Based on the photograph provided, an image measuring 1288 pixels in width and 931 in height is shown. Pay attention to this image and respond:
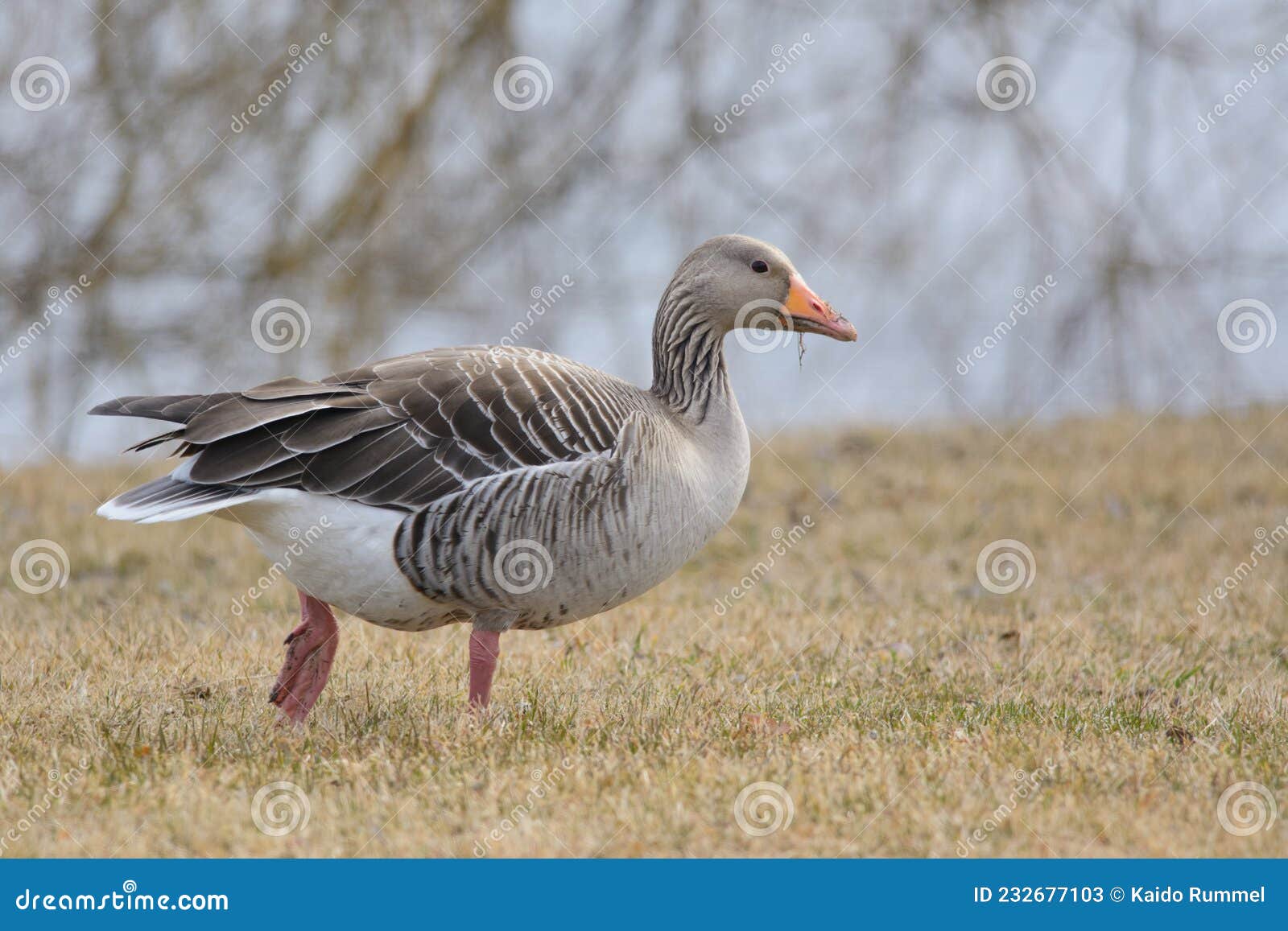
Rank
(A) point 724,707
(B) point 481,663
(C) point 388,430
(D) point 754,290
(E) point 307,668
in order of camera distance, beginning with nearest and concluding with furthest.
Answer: (C) point 388,430, (B) point 481,663, (E) point 307,668, (A) point 724,707, (D) point 754,290

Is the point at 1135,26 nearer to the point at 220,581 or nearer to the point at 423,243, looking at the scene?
the point at 423,243

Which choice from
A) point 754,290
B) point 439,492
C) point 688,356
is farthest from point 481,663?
point 754,290

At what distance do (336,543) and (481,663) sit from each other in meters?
0.74

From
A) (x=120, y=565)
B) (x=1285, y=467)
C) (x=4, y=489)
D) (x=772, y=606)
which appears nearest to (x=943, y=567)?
(x=772, y=606)

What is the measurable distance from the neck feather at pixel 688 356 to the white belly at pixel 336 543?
4.83ft

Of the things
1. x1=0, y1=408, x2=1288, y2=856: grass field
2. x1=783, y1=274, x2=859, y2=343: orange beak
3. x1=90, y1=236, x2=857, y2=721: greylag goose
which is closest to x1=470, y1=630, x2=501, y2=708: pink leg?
x1=90, y1=236, x2=857, y2=721: greylag goose

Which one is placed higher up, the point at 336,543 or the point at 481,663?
the point at 336,543

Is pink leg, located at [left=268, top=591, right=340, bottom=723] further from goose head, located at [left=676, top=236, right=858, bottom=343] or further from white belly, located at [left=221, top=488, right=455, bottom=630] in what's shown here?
goose head, located at [left=676, top=236, right=858, bottom=343]

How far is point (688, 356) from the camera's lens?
5.78 meters

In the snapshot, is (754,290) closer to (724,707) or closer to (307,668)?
(724,707)

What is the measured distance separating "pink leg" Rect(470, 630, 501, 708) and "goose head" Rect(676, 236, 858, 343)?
5.69 feet

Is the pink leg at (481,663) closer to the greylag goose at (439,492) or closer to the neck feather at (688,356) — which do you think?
the greylag goose at (439,492)

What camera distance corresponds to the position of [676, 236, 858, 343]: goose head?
5723 mm

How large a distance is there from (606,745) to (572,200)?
10641 mm
